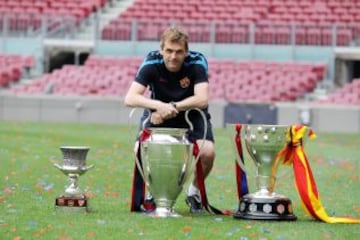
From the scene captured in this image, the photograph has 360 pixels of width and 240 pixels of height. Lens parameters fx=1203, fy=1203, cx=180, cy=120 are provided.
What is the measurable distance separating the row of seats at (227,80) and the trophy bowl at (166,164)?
68.2ft

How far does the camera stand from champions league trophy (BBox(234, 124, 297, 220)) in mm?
8508

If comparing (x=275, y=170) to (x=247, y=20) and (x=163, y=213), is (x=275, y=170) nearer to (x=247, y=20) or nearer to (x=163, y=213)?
(x=163, y=213)

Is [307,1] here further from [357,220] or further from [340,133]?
[357,220]

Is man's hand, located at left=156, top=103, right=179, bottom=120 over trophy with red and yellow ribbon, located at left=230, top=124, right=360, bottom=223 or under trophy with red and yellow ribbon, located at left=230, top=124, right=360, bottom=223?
over

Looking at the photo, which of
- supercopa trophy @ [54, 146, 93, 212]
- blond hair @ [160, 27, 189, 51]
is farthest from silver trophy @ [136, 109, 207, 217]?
blond hair @ [160, 27, 189, 51]

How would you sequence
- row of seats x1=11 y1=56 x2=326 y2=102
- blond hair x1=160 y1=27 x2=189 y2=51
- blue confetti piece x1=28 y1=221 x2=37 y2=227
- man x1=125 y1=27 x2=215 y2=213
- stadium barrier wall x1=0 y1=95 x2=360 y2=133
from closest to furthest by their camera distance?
blue confetti piece x1=28 y1=221 x2=37 y2=227, blond hair x1=160 y1=27 x2=189 y2=51, man x1=125 y1=27 x2=215 y2=213, stadium barrier wall x1=0 y1=95 x2=360 y2=133, row of seats x1=11 y1=56 x2=326 y2=102

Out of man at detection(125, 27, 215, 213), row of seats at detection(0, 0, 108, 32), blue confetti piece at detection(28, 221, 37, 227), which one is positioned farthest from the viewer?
row of seats at detection(0, 0, 108, 32)

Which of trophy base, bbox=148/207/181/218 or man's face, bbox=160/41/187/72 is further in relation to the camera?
man's face, bbox=160/41/187/72

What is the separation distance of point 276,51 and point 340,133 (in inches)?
259

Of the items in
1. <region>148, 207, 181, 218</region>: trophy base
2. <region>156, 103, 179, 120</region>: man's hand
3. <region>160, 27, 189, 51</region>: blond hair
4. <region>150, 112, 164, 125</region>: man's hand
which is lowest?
<region>148, 207, 181, 218</region>: trophy base

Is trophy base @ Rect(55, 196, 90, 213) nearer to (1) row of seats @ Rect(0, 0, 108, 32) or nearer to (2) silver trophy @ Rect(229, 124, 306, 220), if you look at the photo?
(2) silver trophy @ Rect(229, 124, 306, 220)

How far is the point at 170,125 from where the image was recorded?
905 cm

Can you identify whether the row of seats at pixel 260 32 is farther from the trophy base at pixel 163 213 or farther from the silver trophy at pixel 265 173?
the trophy base at pixel 163 213

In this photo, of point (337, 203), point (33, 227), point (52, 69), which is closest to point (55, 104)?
point (52, 69)
